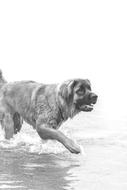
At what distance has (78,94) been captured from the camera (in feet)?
27.1

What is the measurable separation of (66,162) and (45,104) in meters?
1.29

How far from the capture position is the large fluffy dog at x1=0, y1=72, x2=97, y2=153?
8.22 m

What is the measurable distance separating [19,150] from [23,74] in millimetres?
17194

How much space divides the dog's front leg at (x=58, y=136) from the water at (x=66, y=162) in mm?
157

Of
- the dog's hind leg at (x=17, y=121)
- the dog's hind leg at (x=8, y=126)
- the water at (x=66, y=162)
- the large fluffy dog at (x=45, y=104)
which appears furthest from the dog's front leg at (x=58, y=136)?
the dog's hind leg at (x=17, y=121)

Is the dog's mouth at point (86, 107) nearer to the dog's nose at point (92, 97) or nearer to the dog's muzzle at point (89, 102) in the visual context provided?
the dog's muzzle at point (89, 102)

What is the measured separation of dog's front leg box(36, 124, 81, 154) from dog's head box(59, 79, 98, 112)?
0.46 metres

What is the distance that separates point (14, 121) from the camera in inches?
388

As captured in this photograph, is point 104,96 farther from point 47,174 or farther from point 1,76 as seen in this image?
point 47,174

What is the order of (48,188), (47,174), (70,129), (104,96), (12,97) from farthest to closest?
(104,96) → (70,129) → (12,97) → (47,174) → (48,188)

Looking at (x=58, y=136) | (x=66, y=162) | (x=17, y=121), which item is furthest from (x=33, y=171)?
A: (x=17, y=121)

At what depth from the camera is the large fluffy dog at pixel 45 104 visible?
27.0ft

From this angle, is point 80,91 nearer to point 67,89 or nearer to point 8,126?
point 67,89

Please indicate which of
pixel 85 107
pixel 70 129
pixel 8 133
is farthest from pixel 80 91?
pixel 70 129
